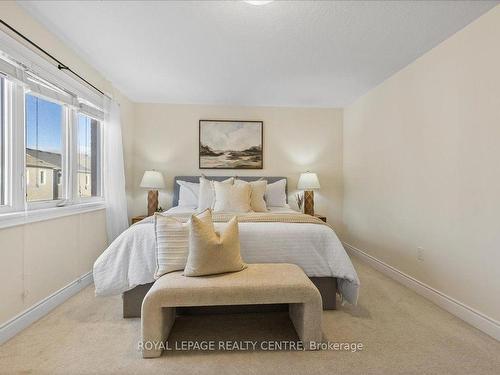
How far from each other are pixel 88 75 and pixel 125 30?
987 mm

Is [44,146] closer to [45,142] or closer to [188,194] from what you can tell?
[45,142]

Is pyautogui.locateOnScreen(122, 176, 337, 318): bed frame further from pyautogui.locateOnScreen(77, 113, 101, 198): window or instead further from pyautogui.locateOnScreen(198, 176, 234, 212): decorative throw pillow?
pyautogui.locateOnScreen(198, 176, 234, 212): decorative throw pillow

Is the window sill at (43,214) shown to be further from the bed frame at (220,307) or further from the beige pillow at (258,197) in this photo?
the beige pillow at (258,197)

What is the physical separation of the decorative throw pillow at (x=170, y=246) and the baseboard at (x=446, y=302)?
211cm

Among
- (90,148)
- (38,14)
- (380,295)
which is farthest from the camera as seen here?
(90,148)

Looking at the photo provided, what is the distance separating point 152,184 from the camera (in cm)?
405

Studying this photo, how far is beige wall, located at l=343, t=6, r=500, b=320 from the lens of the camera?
207cm

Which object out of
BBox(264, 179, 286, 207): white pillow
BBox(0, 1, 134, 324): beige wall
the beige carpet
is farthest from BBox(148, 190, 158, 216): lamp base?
the beige carpet

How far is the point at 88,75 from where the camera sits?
9.99 ft

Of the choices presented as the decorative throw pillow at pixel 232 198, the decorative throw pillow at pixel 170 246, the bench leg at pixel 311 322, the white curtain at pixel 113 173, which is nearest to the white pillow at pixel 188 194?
the decorative throw pillow at pixel 232 198

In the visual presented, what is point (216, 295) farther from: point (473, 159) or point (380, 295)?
point (473, 159)

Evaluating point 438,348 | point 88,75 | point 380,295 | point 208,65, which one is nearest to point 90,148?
point 88,75

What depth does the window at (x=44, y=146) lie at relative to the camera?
2312 millimetres

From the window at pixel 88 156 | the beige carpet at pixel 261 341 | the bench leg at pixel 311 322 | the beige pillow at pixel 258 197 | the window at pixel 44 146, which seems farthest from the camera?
the beige pillow at pixel 258 197
